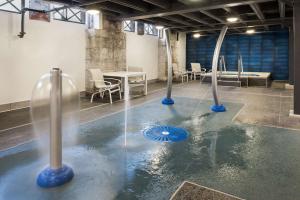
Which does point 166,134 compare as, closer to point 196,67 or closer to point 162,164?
point 162,164

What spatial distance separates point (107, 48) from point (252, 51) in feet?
24.8

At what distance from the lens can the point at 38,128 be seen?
234 centimetres

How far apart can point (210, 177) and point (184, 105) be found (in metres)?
3.72

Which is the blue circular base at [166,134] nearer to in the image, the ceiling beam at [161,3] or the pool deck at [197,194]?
the pool deck at [197,194]

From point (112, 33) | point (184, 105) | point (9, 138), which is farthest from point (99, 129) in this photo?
point (112, 33)

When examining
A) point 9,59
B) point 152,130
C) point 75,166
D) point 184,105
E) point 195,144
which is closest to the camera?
point 75,166

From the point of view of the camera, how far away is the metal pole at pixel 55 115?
2.20 m

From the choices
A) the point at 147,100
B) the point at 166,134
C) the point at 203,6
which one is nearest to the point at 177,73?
the point at 147,100

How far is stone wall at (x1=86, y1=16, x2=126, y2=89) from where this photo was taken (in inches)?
275

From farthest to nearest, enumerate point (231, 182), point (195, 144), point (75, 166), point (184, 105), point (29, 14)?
point (184, 105), point (29, 14), point (195, 144), point (75, 166), point (231, 182)

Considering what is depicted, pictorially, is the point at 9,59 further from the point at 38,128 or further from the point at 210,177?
the point at 210,177

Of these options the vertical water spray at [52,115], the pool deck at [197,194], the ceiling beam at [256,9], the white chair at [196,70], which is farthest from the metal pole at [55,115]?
the white chair at [196,70]

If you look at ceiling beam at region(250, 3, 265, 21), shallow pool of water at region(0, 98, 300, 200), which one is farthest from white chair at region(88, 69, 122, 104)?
ceiling beam at region(250, 3, 265, 21)

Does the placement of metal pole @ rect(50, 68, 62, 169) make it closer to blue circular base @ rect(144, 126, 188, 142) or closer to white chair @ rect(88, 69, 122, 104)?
blue circular base @ rect(144, 126, 188, 142)
